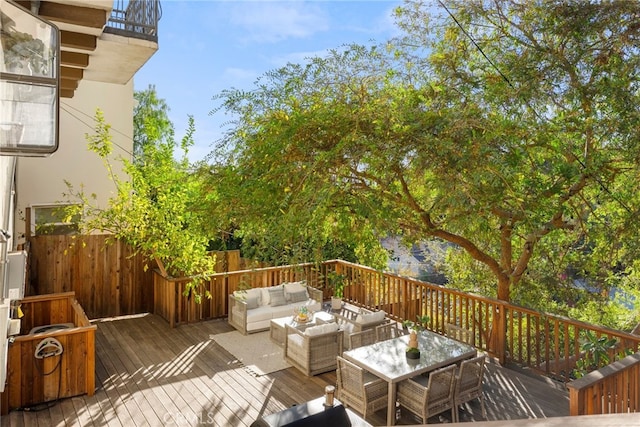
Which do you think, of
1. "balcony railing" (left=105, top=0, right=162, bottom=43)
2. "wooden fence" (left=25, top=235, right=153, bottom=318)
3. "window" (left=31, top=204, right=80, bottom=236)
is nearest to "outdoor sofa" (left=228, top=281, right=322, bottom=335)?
"wooden fence" (left=25, top=235, right=153, bottom=318)

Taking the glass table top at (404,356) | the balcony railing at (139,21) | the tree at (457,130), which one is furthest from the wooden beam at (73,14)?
the glass table top at (404,356)

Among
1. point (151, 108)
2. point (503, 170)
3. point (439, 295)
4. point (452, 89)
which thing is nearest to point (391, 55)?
point (452, 89)

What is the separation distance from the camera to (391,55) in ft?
19.8

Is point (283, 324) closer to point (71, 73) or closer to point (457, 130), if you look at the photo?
point (457, 130)

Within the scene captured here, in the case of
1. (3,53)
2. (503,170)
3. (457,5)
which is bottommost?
(503,170)

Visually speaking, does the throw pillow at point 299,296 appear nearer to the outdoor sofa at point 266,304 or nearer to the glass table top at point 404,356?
the outdoor sofa at point 266,304

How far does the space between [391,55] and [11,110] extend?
4.90 metres

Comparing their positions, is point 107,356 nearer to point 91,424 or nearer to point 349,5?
point 91,424

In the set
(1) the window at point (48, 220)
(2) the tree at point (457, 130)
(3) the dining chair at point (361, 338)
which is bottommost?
(3) the dining chair at point (361, 338)

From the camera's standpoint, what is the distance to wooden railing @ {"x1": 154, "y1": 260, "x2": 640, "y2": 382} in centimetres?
615

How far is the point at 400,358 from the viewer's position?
5027 millimetres

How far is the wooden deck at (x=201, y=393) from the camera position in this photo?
4844 millimetres

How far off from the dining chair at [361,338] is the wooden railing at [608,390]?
288 cm

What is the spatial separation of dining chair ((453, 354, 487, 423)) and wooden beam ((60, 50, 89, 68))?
478cm
